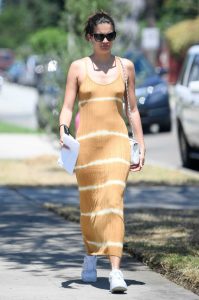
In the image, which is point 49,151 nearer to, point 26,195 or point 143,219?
point 26,195

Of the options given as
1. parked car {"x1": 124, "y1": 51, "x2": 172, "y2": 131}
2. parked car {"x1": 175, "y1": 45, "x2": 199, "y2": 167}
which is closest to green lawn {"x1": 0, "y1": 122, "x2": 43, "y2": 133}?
parked car {"x1": 124, "y1": 51, "x2": 172, "y2": 131}

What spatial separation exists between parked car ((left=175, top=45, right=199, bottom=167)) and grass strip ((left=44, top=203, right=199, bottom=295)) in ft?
18.8

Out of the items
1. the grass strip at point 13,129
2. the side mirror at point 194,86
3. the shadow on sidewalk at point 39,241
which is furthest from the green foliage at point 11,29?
the shadow on sidewalk at point 39,241

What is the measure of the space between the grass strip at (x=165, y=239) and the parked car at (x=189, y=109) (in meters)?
5.74

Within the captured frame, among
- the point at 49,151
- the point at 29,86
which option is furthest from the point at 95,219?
the point at 29,86

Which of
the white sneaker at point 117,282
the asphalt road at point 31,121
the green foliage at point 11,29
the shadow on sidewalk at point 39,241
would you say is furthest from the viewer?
the green foliage at point 11,29

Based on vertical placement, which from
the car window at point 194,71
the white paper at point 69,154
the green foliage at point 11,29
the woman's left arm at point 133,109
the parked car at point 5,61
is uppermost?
the woman's left arm at point 133,109

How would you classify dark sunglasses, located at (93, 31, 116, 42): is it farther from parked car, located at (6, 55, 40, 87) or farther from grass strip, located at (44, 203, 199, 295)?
parked car, located at (6, 55, 40, 87)

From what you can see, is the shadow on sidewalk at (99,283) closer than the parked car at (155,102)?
Yes

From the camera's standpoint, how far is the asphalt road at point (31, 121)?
22.6 metres

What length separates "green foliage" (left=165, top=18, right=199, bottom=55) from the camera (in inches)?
2060

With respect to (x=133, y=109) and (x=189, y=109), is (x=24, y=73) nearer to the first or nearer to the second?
(x=189, y=109)

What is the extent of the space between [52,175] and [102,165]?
9861 mm

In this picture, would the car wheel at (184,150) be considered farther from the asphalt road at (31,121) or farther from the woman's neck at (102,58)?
the woman's neck at (102,58)
